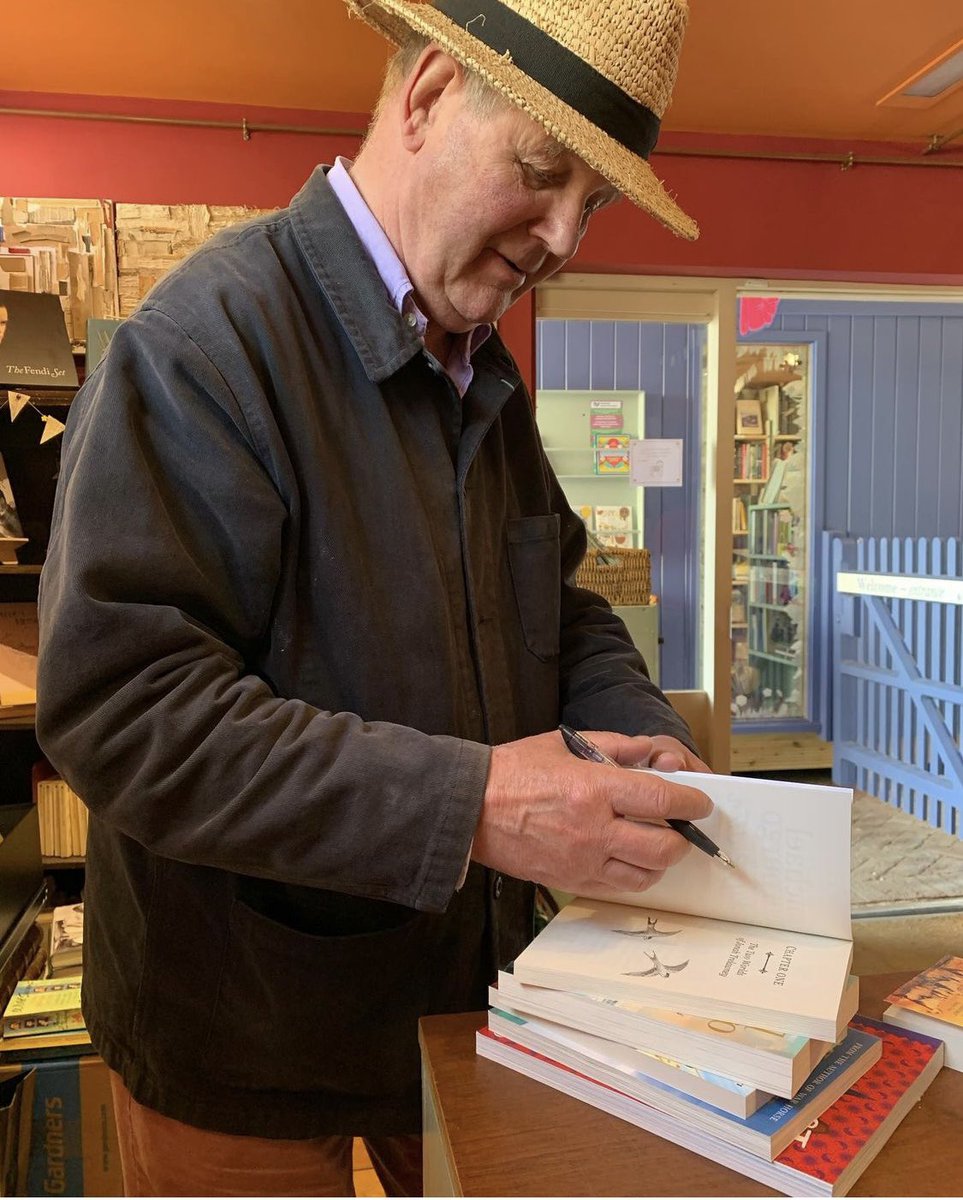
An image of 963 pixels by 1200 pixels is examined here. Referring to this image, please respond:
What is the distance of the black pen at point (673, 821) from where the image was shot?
79 centimetres

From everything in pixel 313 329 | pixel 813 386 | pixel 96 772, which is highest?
pixel 813 386

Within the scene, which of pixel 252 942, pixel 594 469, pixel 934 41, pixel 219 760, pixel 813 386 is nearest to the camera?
pixel 219 760

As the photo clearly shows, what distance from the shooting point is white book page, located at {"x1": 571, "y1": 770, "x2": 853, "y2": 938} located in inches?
30.6

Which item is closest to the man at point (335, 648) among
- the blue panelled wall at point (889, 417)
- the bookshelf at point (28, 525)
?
the bookshelf at point (28, 525)

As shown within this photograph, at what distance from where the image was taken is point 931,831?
4.43m

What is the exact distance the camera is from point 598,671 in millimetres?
1178

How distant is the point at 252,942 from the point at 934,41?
10.2ft

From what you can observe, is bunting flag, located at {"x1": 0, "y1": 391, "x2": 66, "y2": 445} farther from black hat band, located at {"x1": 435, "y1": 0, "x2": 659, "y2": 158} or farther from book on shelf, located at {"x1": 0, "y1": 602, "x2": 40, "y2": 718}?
black hat band, located at {"x1": 435, "y1": 0, "x2": 659, "y2": 158}

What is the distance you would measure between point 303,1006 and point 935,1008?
0.56m

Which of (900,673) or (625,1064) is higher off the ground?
(625,1064)

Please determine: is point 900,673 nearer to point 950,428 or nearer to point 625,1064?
point 950,428

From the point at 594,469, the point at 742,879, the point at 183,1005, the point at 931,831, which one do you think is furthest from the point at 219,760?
the point at 931,831

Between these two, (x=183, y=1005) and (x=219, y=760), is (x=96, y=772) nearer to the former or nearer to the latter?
(x=219, y=760)

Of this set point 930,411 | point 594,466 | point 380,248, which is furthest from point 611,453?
point 380,248
